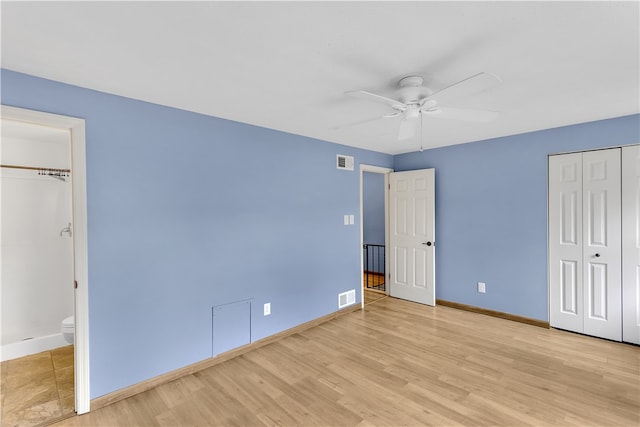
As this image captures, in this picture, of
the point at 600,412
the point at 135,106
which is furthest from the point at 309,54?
the point at 600,412

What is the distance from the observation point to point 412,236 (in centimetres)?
471

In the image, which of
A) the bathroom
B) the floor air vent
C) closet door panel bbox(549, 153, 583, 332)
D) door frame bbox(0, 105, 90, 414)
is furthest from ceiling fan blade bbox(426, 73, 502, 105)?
the bathroom

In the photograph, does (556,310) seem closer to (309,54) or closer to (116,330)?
(309,54)

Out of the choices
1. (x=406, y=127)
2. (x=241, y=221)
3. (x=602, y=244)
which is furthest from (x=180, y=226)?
(x=602, y=244)

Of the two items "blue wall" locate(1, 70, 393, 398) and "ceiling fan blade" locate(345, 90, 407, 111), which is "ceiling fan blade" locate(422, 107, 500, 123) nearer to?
"ceiling fan blade" locate(345, 90, 407, 111)

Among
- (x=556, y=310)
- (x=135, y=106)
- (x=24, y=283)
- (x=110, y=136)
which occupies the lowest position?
(x=556, y=310)

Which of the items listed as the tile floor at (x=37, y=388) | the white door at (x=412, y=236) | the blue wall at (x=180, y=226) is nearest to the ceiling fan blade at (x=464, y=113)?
the blue wall at (x=180, y=226)

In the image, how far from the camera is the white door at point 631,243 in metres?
3.05

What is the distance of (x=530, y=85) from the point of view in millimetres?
2256

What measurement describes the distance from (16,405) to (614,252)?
5.53 metres

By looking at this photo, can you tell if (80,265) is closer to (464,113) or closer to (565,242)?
(464,113)

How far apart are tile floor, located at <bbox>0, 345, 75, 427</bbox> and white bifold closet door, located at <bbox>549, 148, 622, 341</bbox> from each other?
16.0ft

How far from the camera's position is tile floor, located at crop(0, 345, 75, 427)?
6.95 ft

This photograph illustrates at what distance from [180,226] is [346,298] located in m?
2.50
